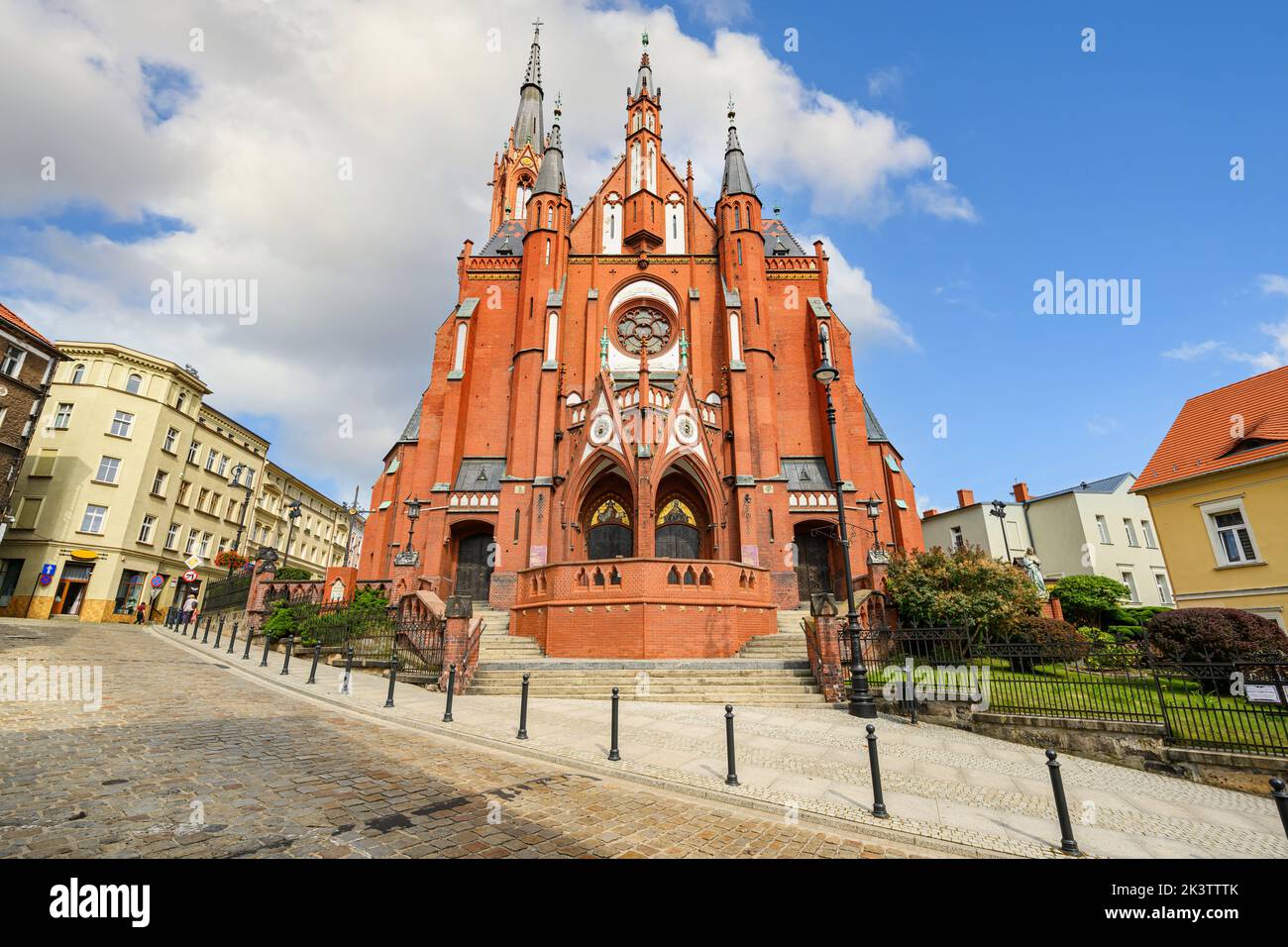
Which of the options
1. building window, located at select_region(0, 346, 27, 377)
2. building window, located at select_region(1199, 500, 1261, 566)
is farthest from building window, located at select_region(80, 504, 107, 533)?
building window, located at select_region(1199, 500, 1261, 566)

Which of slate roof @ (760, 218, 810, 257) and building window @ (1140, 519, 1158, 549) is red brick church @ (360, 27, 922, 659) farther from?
building window @ (1140, 519, 1158, 549)

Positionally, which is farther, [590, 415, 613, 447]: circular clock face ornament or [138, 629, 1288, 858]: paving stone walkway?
[590, 415, 613, 447]: circular clock face ornament

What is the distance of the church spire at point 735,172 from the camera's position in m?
28.2

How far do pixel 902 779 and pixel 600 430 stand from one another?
17819 mm

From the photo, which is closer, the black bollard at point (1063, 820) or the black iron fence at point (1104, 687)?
the black bollard at point (1063, 820)

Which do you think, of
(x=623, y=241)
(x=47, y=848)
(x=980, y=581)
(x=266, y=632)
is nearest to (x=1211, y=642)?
(x=980, y=581)

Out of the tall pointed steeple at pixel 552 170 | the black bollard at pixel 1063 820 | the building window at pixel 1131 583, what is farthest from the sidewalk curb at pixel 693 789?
the building window at pixel 1131 583

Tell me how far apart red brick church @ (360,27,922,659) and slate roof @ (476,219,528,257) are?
304 mm

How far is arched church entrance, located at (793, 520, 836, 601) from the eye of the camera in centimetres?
2453

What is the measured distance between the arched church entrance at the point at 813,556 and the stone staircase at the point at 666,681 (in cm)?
1049

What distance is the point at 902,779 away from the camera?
642 centimetres

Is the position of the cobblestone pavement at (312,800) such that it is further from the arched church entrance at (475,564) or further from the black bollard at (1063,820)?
the arched church entrance at (475,564)

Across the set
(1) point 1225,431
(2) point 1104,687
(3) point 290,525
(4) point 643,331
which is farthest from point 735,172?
(3) point 290,525
